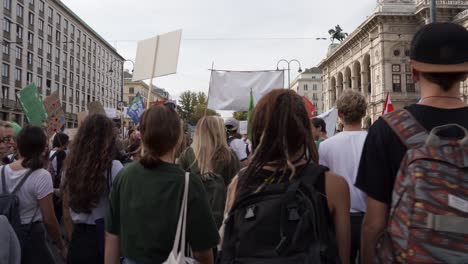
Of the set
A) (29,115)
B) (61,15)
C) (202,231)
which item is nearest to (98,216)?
(202,231)

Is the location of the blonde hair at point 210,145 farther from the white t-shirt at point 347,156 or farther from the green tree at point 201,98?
the green tree at point 201,98

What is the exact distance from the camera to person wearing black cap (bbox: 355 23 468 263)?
1.96 meters

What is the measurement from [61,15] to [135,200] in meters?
74.4

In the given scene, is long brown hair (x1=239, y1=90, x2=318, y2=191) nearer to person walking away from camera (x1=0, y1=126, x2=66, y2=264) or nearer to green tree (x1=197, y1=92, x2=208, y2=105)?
person walking away from camera (x1=0, y1=126, x2=66, y2=264)

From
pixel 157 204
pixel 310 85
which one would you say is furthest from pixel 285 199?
pixel 310 85

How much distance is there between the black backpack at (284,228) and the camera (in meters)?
1.86

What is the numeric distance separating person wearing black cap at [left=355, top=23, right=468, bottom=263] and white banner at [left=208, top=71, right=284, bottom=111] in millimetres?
7430

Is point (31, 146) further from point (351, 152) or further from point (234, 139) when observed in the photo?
point (234, 139)

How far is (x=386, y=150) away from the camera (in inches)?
78.7

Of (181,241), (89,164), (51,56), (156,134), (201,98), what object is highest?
(51,56)

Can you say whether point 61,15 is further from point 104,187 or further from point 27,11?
point 104,187

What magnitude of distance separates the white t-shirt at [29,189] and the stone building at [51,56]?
38.8 meters

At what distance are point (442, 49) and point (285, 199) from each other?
1.01m

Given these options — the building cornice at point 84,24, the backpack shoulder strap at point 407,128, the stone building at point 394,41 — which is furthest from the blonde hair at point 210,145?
the building cornice at point 84,24
